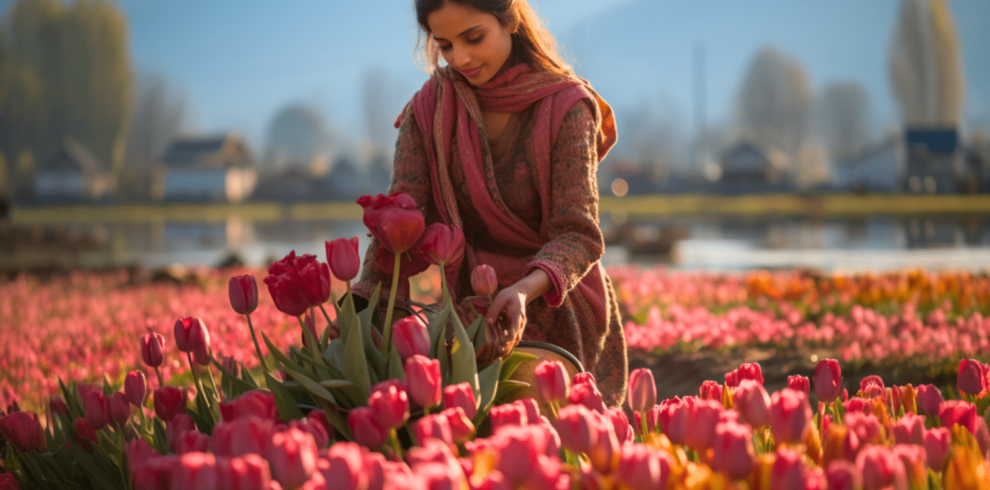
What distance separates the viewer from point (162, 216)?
40688 millimetres

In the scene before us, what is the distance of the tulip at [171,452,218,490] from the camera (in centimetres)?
114

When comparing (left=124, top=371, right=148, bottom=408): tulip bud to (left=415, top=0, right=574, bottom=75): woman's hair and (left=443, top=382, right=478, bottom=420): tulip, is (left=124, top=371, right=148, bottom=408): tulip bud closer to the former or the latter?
(left=443, top=382, right=478, bottom=420): tulip

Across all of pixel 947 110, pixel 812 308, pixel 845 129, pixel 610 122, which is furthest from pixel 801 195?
pixel 845 129

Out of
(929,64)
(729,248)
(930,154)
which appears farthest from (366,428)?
(929,64)

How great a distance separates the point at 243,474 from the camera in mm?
1131

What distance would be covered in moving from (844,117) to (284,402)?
135 meters

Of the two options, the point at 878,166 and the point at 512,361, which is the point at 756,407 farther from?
the point at 878,166

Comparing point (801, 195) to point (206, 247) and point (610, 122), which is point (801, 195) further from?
point (610, 122)

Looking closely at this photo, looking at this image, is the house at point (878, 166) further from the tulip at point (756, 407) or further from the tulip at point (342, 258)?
the tulip at point (342, 258)

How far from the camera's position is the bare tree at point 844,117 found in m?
116

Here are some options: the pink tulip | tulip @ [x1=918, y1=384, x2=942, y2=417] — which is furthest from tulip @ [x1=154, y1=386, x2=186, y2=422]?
tulip @ [x1=918, y1=384, x2=942, y2=417]

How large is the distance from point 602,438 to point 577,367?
0.88m

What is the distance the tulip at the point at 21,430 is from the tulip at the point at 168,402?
0.33m

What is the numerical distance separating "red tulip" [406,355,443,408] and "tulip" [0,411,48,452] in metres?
1.08
